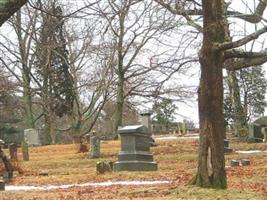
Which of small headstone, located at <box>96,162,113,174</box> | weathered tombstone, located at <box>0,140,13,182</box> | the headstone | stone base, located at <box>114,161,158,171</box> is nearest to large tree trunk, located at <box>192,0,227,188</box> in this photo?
small headstone, located at <box>96,162,113,174</box>

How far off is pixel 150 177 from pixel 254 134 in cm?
1756

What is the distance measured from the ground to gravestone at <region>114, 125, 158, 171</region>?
1.93 ft

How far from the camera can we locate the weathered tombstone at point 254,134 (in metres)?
32.0

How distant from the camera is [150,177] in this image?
53.0 feet

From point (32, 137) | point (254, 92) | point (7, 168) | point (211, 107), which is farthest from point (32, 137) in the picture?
point (254, 92)

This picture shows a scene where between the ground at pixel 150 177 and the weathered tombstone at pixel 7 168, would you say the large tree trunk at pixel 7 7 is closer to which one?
the ground at pixel 150 177

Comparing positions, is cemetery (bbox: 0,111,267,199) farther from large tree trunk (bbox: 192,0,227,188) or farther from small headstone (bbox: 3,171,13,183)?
large tree trunk (bbox: 192,0,227,188)

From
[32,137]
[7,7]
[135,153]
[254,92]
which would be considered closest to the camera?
[7,7]

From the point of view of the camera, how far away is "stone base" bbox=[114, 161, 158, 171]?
62.1ft

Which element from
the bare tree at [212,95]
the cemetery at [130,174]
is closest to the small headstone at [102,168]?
the cemetery at [130,174]

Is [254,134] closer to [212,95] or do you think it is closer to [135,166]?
[135,166]

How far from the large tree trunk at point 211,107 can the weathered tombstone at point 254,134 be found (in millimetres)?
21535

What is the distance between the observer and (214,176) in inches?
419

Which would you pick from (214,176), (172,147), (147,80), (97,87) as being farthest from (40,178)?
(147,80)
